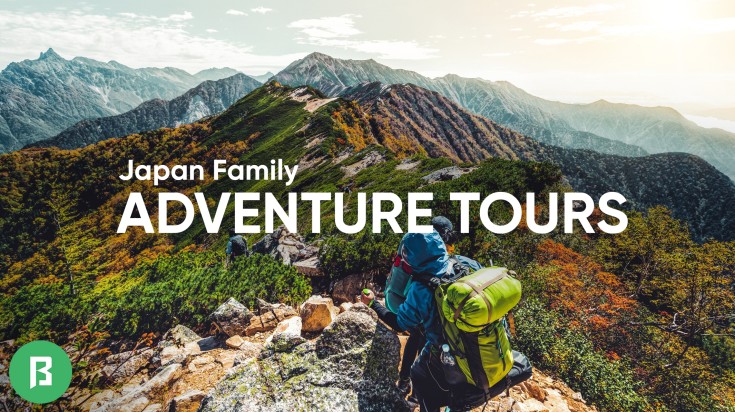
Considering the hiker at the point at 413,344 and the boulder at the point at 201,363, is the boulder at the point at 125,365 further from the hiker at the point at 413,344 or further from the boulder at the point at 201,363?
the hiker at the point at 413,344

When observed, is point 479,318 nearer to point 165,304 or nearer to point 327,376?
point 327,376

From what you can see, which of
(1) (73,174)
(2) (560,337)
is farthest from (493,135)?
(2) (560,337)

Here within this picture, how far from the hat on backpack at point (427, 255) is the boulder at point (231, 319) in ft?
18.7

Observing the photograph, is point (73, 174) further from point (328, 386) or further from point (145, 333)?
point (328, 386)

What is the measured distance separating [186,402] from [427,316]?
4.11m

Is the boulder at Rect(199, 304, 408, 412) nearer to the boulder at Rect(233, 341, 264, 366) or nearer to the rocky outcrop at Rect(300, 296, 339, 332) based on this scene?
the boulder at Rect(233, 341, 264, 366)

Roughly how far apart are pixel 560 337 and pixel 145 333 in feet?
34.8

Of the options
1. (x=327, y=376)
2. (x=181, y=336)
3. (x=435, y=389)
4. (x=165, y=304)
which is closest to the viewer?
(x=435, y=389)

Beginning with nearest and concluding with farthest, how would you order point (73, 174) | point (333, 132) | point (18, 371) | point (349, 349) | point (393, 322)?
point (393, 322) → point (349, 349) → point (18, 371) → point (333, 132) → point (73, 174)

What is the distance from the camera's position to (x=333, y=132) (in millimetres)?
58219

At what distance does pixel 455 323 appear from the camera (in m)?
3.75

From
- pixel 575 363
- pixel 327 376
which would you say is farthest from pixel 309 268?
pixel 575 363

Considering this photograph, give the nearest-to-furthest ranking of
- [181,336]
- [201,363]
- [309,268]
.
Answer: [201,363], [181,336], [309,268]

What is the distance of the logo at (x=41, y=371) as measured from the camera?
566cm
